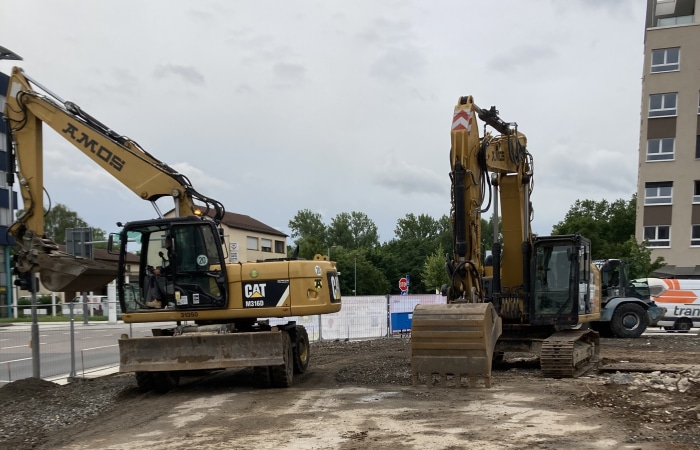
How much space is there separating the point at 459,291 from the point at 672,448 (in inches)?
176

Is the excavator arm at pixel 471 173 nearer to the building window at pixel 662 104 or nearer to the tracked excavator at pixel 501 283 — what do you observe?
the tracked excavator at pixel 501 283

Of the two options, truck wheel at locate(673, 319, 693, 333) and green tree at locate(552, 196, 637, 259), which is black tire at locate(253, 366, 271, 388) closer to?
truck wheel at locate(673, 319, 693, 333)

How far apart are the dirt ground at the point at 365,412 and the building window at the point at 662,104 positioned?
3432 cm

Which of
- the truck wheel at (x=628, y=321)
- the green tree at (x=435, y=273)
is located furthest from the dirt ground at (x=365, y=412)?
the green tree at (x=435, y=273)

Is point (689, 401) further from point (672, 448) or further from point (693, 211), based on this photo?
point (693, 211)

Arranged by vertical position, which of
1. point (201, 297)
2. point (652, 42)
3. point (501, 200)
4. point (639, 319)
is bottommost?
point (639, 319)

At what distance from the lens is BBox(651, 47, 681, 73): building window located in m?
42.5

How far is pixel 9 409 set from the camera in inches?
380

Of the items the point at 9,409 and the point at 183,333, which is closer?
the point at 9,409

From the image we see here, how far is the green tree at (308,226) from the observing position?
113812 millimetres

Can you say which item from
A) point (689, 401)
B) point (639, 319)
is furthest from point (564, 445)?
point (639, 319)

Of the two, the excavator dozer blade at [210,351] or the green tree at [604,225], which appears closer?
the excavator dozer blade at [210,351]

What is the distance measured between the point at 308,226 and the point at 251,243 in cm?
4397

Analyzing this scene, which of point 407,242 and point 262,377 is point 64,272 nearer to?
point 262,377
